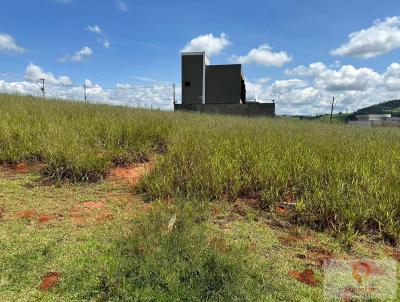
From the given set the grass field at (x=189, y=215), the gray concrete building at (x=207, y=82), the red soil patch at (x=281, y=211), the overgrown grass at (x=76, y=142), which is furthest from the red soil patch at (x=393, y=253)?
the gray concrete building at (x=207, y=82)

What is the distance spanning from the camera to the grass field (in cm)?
241

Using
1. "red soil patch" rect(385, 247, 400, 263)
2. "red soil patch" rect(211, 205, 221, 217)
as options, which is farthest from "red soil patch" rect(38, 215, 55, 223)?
"red soil patch" rect(385, 247, 400, 263)

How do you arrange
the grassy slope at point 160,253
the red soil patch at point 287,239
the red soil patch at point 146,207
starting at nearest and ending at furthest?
the grassy slope at point 160,253
the red soil patch at point 287,239
the red soil patch at point 146,207

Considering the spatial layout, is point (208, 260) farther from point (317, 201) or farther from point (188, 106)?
point (188, 106)

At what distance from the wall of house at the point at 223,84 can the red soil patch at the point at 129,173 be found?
31.8 metres

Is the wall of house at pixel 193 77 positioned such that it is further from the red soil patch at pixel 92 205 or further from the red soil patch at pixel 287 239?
the red soil patch at pixel 287 239

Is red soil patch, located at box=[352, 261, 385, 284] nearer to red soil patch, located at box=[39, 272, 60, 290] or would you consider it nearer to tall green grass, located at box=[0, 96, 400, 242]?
tall green grass, located at box=[0, 96, 400, 242]

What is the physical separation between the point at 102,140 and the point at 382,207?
4939 millimetres

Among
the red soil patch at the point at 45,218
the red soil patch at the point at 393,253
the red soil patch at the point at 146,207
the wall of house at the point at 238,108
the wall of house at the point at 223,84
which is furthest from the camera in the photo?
the wall of house at the point at 223,84

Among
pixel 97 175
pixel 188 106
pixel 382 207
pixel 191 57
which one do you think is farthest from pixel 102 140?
pixel 191 57

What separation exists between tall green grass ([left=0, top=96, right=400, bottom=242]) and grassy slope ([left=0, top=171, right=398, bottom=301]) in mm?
327

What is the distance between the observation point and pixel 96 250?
2863mm

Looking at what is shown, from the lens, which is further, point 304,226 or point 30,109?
point 30,109

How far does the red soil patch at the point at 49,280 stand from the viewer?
2.37 m
